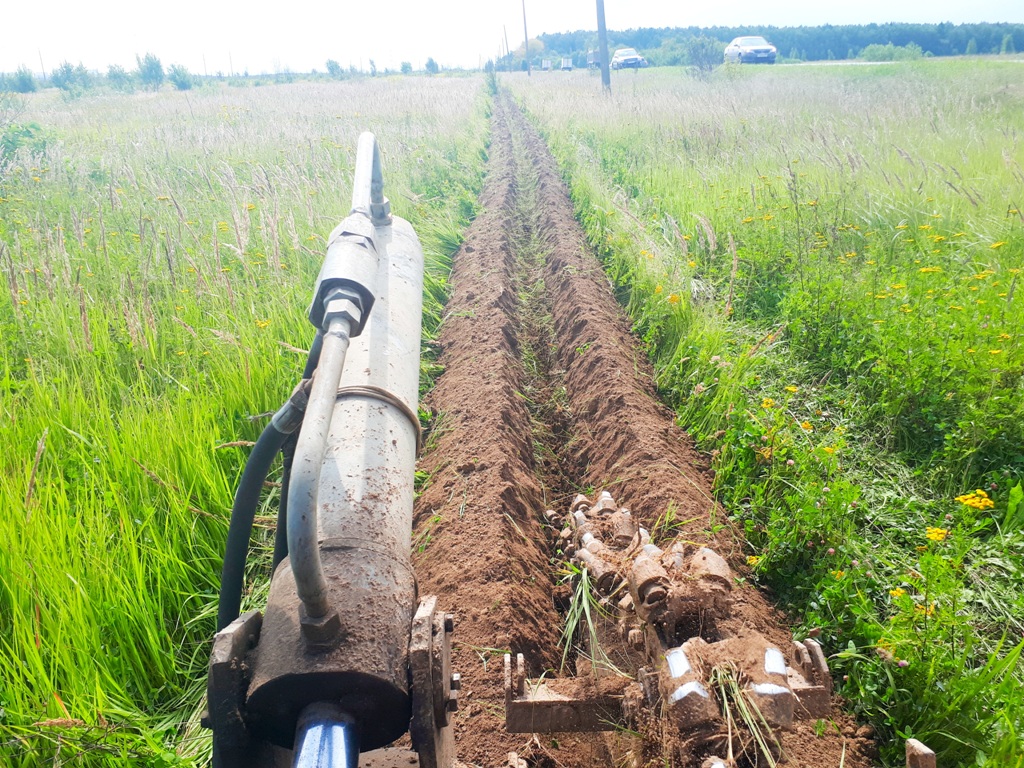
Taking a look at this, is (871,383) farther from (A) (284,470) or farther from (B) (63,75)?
(B) (63,75)

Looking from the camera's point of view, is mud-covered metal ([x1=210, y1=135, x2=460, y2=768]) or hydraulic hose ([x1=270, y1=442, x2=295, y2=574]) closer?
mud-covered metal ([x1=210, y1=135, x2=460, y2=768])

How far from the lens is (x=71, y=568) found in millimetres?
2424

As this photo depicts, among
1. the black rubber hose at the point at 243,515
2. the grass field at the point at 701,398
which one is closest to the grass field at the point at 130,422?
the grass field at the point at 701,398

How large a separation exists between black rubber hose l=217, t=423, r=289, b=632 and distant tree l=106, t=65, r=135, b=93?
116ft

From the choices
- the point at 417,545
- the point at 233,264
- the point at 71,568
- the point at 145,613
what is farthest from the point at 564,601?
the point at 233,264

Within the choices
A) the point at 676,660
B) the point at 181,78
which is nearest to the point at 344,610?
the point at 676,660

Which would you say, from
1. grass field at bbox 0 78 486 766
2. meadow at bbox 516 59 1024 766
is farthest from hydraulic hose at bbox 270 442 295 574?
meadow at bbox 516 59 1024 766

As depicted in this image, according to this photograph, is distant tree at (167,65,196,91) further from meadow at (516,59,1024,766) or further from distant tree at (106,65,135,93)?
meadow at (516,59,1024,766)

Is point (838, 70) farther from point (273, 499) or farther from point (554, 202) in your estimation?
point (273, 499)

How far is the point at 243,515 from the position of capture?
5.65ft

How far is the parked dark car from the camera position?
105ft

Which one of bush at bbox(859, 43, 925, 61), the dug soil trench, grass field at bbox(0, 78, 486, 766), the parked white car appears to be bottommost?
the dug soil trench

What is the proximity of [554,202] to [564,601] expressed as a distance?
7530 mm

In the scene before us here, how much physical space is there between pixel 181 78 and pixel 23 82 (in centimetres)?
674
